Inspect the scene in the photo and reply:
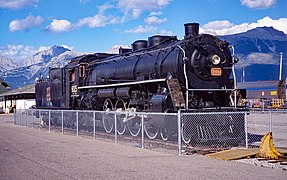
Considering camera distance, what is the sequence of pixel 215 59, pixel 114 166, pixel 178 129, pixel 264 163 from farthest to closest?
pixel 215 59, pixel 178 129, pixel 264 163, pixel 114 166

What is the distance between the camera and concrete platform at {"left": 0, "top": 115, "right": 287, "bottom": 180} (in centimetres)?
1018

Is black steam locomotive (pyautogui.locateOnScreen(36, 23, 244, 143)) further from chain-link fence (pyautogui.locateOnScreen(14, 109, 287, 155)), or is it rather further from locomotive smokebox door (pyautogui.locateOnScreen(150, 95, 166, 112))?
chain-link fence (pyautogui.locateOnScreen(14, 109, 287, 155))

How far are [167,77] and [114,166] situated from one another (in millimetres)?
5937

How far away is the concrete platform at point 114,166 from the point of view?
10.2 m

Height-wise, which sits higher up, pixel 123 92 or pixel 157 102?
pixel 123 92

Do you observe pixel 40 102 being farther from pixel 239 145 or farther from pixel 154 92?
pixel 239 145

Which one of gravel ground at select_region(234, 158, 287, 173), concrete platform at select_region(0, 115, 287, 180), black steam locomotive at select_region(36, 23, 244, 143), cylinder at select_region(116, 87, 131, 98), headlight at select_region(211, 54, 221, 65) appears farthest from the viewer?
cylinder at select_region(116, 87, 131, 98)

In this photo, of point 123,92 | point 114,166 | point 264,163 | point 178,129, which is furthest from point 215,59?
point 114,166

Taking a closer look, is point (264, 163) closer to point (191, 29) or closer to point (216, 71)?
point (216, 71)

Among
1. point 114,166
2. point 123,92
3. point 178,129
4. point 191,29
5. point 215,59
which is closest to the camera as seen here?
point 114,166

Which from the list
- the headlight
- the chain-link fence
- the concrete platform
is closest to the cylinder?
the chain-link fence

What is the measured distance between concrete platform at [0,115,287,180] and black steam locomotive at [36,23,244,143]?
8.19 feet

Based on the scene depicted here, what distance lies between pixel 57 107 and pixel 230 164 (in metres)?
18.6

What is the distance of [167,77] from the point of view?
16672mm
